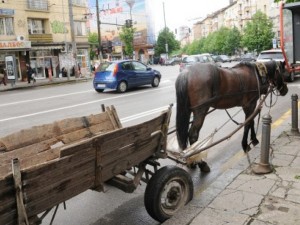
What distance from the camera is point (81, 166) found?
3105mm

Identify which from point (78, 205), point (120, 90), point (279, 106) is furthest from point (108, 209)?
point (120, 90)

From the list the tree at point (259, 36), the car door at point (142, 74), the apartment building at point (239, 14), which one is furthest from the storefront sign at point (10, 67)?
the apartment building at point (239, 14)

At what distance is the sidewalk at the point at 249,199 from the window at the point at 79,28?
3566 cm

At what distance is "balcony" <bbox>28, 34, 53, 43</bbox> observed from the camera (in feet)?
110

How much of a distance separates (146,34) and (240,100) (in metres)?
81.2

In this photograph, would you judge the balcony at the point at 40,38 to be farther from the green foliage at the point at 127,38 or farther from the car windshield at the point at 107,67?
the green foliage at the point at 127,38

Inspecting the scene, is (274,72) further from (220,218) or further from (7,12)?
(7,12)

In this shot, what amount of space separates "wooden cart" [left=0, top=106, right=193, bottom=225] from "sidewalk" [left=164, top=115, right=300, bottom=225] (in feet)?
0.85

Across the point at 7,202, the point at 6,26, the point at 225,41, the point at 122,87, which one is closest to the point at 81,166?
the point at 7,202

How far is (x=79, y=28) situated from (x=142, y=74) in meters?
22.3

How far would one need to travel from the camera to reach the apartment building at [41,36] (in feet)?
102

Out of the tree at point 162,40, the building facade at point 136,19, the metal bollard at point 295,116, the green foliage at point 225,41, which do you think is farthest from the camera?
the tree at point 162,40

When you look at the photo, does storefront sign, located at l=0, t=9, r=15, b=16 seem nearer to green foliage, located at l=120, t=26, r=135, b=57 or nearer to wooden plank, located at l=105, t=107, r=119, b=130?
wooden plank, located at l=105, t=107, r=119, b=130

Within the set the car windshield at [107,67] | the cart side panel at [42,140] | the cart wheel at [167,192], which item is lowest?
the cart wheel at [167,192]
